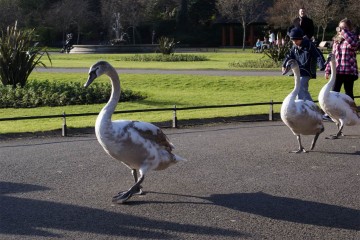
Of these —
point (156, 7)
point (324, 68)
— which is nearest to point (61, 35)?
point (156, 7)

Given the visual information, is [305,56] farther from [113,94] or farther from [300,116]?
[113,94]

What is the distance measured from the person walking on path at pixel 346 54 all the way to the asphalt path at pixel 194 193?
8.65 feet

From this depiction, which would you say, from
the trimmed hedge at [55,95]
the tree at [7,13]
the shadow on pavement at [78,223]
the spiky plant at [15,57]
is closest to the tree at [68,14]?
the tree at [7,13]

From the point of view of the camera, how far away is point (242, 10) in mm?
60156

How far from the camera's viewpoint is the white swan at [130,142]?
7.00 metres

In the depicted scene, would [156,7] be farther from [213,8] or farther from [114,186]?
[114,186]

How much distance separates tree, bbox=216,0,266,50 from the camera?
60438mm

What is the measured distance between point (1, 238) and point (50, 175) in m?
2.76

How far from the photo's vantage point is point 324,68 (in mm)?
12383

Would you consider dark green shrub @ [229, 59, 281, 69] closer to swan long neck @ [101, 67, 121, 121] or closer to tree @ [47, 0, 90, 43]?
swan long neck @ [101, 67, 121, 121]

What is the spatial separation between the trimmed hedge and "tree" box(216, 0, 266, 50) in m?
42.8

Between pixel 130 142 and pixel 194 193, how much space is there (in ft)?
3.57

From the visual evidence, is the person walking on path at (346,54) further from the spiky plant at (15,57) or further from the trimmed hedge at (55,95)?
the spiky plant at (15,57)

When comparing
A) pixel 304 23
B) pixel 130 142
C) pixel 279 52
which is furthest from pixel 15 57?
pixel 279 52
